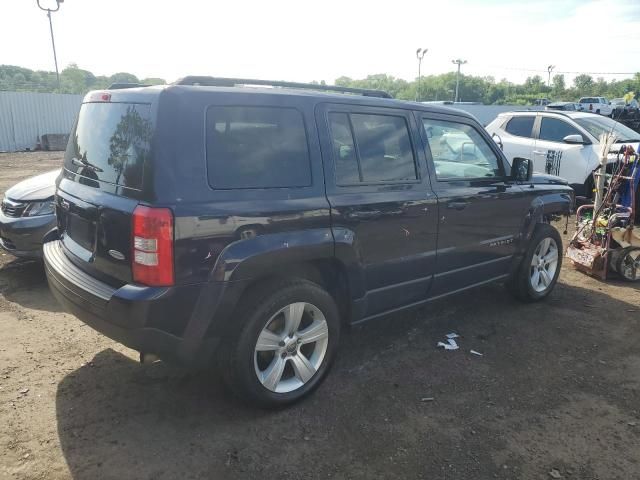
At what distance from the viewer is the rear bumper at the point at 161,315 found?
8.44 ft

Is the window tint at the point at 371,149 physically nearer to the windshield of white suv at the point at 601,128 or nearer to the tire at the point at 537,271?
the tire at the point at 537,271

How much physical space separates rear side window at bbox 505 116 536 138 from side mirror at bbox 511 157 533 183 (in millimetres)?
5621

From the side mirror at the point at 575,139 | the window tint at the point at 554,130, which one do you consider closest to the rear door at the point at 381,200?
the side mirror at the point at 575,139

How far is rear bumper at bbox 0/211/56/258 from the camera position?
4.88 meters

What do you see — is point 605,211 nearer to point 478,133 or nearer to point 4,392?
point 478,133

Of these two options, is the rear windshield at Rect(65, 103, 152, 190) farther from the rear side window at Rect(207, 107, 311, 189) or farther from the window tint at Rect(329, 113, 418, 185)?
the window tint at Rect(329, 113, 418, 185)

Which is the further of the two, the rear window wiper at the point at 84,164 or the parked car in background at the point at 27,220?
the parked car in background at the point at 27,220

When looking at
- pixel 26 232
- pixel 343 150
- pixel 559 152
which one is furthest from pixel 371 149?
pixel 559 152

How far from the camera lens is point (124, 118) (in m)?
2.80

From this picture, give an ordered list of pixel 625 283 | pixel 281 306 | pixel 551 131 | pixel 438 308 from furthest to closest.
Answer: pixel 551 131
pixel 625 283
pixel 438 308
pixel 281 306

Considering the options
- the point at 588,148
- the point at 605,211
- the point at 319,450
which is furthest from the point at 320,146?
the point at 588,148

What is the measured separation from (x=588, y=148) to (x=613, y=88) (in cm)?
9017

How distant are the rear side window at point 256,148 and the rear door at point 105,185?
1.18 ft

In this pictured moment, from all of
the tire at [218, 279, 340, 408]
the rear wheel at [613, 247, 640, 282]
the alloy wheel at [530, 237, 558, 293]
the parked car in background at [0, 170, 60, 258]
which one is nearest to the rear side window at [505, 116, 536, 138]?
the rear wheel at [613, 247, 640, 282]
